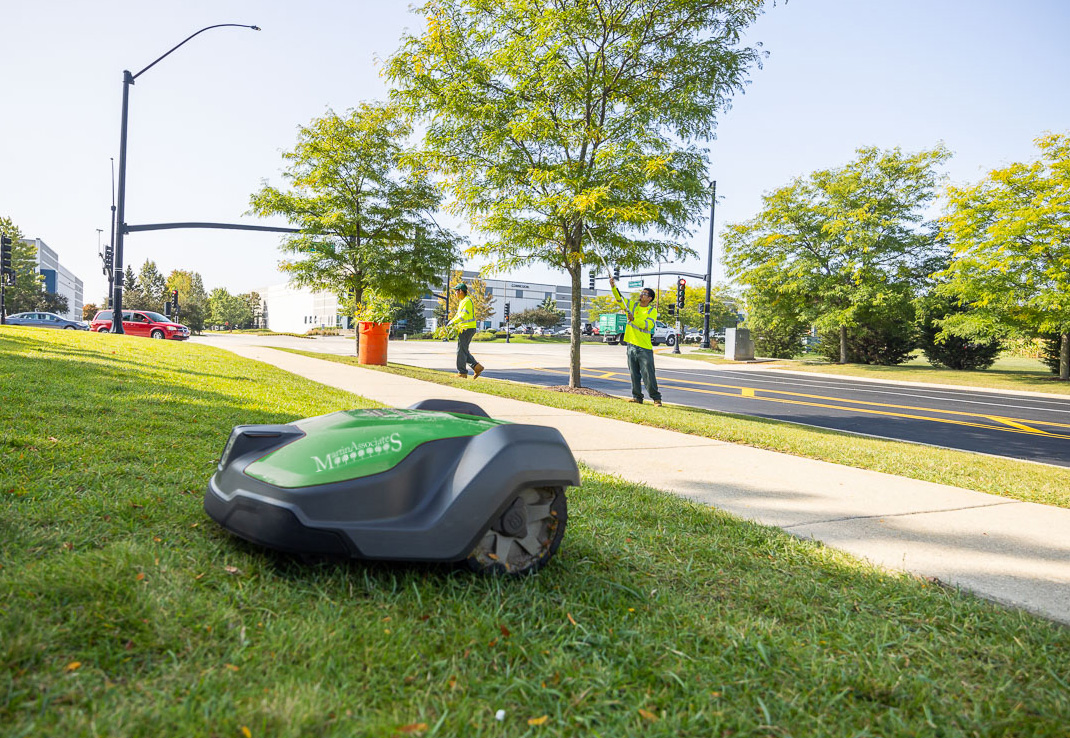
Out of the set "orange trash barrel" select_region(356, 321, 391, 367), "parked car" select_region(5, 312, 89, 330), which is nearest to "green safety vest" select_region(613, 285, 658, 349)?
"orange trash barrel" select_region(356, 321, 391, 367)

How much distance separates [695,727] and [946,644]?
1.19m

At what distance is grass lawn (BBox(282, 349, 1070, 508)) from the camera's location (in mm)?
5430

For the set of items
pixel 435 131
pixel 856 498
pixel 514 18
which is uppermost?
pixel 514 18

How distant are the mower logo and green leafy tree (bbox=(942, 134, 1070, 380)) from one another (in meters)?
22.9

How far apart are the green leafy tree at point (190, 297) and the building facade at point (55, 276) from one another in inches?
541

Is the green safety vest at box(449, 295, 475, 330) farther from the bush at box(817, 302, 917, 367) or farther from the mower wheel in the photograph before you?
the bush at box(817, 302, 917, 367)

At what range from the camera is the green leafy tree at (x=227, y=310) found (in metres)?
109

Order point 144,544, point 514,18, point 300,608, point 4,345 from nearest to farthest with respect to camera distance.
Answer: point 300,608, point 144,544, point 4,345, point 514,18

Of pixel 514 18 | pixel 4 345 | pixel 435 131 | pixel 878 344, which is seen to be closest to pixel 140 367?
pixel 4 345

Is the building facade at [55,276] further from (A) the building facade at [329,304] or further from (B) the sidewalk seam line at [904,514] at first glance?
(B) the sidewalk seam line at [904,514]

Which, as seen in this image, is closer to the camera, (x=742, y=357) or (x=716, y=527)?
(x=716, y=527)

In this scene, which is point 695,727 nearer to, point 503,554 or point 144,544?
point 503,554

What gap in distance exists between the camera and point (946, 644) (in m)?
2.34

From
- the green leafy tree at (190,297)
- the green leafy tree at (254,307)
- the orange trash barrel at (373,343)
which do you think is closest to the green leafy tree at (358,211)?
the orange trash barrel at (373,343)
